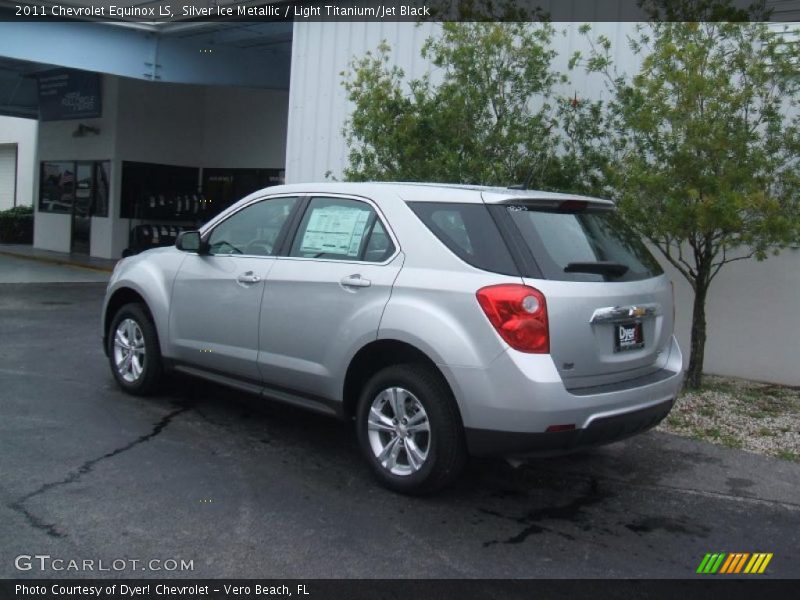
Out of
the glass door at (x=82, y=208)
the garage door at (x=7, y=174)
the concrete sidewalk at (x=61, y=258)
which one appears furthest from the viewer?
the garage door at (x=7, y=174)

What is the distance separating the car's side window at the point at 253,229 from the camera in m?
6.03

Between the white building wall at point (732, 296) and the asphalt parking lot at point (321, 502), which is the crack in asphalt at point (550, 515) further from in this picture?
the white building wall at point (732, 296)

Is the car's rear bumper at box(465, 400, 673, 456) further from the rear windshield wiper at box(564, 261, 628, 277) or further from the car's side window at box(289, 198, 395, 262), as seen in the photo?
the car's side window at box(289, 198, 395, 262)

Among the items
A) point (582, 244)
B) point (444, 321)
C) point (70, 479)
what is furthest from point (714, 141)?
point (70, 479)

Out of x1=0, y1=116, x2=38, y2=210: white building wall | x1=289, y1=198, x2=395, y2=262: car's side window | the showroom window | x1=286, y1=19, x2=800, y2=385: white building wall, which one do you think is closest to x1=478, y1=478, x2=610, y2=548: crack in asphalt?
x1=289, y1=198, x2=395, y2=262: car's side window

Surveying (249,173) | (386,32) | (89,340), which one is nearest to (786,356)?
(386,32)

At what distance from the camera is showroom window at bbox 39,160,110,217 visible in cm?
2066

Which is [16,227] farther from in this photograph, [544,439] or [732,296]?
[544,439]

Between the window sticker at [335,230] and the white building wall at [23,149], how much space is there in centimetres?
2462

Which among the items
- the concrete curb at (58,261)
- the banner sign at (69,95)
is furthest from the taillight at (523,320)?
the banner sign at (69,95)

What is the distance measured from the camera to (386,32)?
11.3 m

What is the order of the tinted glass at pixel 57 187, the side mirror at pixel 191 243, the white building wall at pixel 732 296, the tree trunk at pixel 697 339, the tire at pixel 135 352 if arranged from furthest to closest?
the tinted glass at pixel 57 187 < the white building wall at pixel 732 296 < the tree trunk at pixel 697 339 < the tire at pixel 135 352 < the side mirror at pixel 191 243

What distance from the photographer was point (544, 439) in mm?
4566

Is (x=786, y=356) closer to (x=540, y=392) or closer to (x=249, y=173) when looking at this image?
(x=540, y=392)
